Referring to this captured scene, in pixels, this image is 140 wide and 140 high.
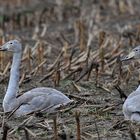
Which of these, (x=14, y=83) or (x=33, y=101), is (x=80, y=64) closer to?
(x=14, y=83)

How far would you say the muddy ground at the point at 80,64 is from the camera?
7.98 m

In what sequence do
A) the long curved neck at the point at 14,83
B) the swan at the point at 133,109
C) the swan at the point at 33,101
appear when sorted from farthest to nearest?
the long curved neck at the point at 14,83
the swan at the point at 33,101
the swan at the point at 133,109

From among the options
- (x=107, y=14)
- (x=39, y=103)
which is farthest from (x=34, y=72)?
(x=107, y=14)

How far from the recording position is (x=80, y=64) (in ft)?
38.4

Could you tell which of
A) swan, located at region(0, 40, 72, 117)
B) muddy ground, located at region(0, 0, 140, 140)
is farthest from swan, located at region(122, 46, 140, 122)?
swan, located at region(0, 40, 72, 117)

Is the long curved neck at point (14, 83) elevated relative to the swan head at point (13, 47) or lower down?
lower down

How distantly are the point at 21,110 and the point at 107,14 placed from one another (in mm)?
10528

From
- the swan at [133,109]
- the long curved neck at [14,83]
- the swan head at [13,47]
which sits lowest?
the swan at [133,109]

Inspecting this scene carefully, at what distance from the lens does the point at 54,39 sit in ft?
50.8

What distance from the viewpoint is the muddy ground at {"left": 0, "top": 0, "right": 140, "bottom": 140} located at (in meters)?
7.98

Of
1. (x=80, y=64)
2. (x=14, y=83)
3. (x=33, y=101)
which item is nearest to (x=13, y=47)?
(x=14, y=83)

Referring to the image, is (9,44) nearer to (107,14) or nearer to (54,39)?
(54,39)

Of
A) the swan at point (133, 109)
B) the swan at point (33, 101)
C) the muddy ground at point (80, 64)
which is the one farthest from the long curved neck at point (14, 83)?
the swan at point (133, 109)

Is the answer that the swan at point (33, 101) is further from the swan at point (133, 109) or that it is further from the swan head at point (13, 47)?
the swan at point (133, 109)
